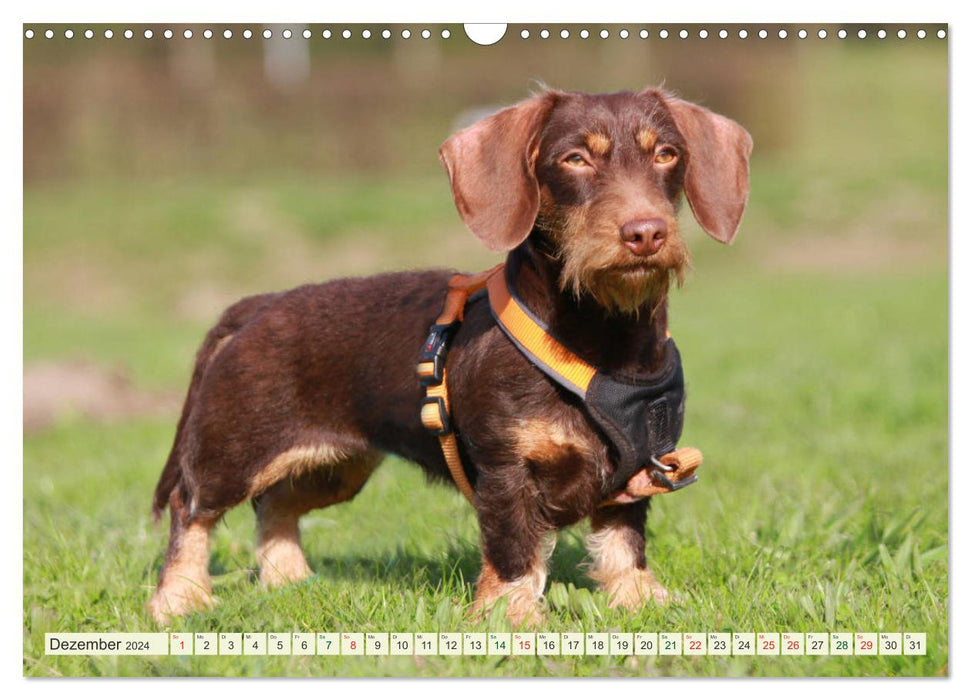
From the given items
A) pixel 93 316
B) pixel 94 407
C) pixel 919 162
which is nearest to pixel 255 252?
pixel 93 316

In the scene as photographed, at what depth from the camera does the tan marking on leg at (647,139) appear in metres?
4.05

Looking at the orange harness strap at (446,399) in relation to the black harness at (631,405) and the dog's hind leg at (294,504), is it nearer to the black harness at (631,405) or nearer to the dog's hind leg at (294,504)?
the black harness at (631,405)

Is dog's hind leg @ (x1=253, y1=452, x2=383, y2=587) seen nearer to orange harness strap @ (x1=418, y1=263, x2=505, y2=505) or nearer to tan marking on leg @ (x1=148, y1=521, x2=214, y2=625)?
tan marking on leg @ (x1=148, y1=521, x2=214, y2=625)

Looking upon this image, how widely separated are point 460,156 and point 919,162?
1420 cm

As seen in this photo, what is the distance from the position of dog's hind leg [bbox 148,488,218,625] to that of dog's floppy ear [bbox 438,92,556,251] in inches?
79.1

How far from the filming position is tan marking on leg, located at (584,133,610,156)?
13.1 ft

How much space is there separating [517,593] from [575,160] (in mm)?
1527

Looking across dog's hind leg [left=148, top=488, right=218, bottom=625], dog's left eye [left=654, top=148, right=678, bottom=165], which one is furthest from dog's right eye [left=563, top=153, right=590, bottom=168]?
dog's hind leg [left=148, top=488, right=218, bottom=625]

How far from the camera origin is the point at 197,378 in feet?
18.0

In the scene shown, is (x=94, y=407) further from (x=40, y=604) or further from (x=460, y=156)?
(x=460, y=156)

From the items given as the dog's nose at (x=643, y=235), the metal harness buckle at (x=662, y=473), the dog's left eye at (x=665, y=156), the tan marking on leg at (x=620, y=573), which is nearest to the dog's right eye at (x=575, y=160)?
the dog's left eye at (x=665, y=156)

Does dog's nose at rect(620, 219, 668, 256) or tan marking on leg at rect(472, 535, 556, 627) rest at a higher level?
dog's nose at rect(620, 219, 668, 256)

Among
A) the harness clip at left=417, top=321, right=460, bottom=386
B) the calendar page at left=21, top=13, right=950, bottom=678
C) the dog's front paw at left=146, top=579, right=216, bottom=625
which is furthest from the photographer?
the dog's front paw at left=146, top=579, right=216, bottom=625

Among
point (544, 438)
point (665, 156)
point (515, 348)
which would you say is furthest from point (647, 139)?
point (544, 438)
